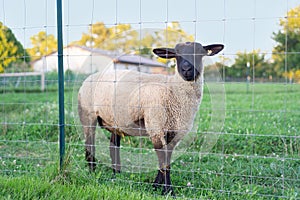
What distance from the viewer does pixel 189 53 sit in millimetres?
3689

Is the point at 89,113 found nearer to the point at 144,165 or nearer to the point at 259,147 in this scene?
the point at 144,165

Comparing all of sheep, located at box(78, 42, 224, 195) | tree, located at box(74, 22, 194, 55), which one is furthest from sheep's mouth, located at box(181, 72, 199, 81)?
tree, located at box(74, 22, 194, 55)

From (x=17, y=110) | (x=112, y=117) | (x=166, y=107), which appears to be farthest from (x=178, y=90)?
(x=17, y=110)

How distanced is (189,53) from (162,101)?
591 millimetres

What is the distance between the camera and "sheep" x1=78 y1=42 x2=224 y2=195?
373 cm

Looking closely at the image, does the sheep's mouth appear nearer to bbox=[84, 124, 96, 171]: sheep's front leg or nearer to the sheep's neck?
the sheep's neck

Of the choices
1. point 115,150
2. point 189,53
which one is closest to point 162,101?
point 189,53

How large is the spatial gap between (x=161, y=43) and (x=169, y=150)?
119 centimetres

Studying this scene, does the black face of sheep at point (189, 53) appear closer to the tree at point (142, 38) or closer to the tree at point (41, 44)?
the tree at point (142, 38)

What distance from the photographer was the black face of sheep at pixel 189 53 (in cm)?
367

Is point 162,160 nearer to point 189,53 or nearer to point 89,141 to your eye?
point 189,53

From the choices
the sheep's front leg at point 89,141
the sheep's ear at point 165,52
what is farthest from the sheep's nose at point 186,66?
the sheep's front leg at point 89,141

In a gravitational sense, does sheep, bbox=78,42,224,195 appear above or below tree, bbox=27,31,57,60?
below

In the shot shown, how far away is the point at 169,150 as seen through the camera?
12.6 feet
